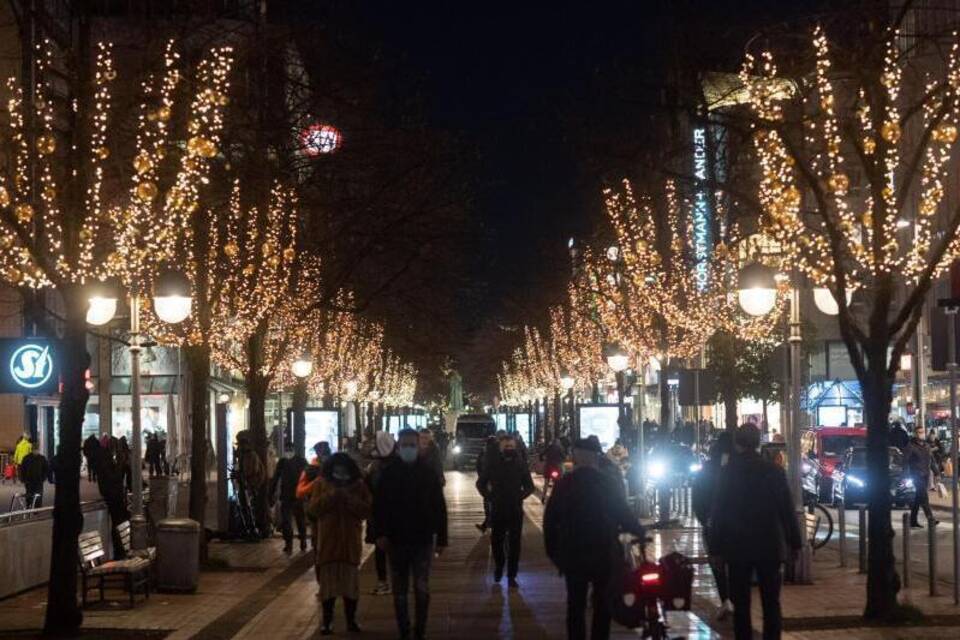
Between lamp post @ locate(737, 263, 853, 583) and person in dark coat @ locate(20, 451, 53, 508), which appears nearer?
lamp post @ locate(737, 263, 853, 583)

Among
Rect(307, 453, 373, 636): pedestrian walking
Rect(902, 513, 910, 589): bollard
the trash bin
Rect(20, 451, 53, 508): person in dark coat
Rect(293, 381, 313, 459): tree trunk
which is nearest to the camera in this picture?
Rect(307, 453, 373, 636): pedestrian walking

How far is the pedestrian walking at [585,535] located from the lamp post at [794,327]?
23.3 ft

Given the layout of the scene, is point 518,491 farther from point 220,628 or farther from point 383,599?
point 220,628

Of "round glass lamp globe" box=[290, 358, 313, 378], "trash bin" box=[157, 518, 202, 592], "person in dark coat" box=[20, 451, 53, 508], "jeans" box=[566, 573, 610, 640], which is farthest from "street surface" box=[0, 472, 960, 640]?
"round glass lamp globe" box=[290, 358, 313, 378]

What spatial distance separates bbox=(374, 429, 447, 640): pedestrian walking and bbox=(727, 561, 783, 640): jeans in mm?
3546

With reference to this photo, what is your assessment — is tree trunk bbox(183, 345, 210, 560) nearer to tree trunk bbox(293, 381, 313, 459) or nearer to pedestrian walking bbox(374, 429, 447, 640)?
pedestrian walking bbox(374, 429, 447, 640)

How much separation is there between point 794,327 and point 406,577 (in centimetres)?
793

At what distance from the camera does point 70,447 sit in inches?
675

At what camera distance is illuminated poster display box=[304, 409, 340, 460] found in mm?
49812

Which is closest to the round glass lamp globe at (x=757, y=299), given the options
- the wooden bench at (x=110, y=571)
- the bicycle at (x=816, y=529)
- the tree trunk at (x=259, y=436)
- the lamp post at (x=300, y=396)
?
the bicycle at (x=816, y=529)

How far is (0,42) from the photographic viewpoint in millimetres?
57781

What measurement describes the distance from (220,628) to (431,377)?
362ft

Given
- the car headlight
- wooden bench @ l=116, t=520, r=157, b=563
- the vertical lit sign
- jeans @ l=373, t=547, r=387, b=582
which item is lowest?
jeans @ l=373, t=547, r=387, b=582

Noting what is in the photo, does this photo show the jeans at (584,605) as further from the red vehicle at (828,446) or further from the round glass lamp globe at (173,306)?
the red vehicle at (828,446)
